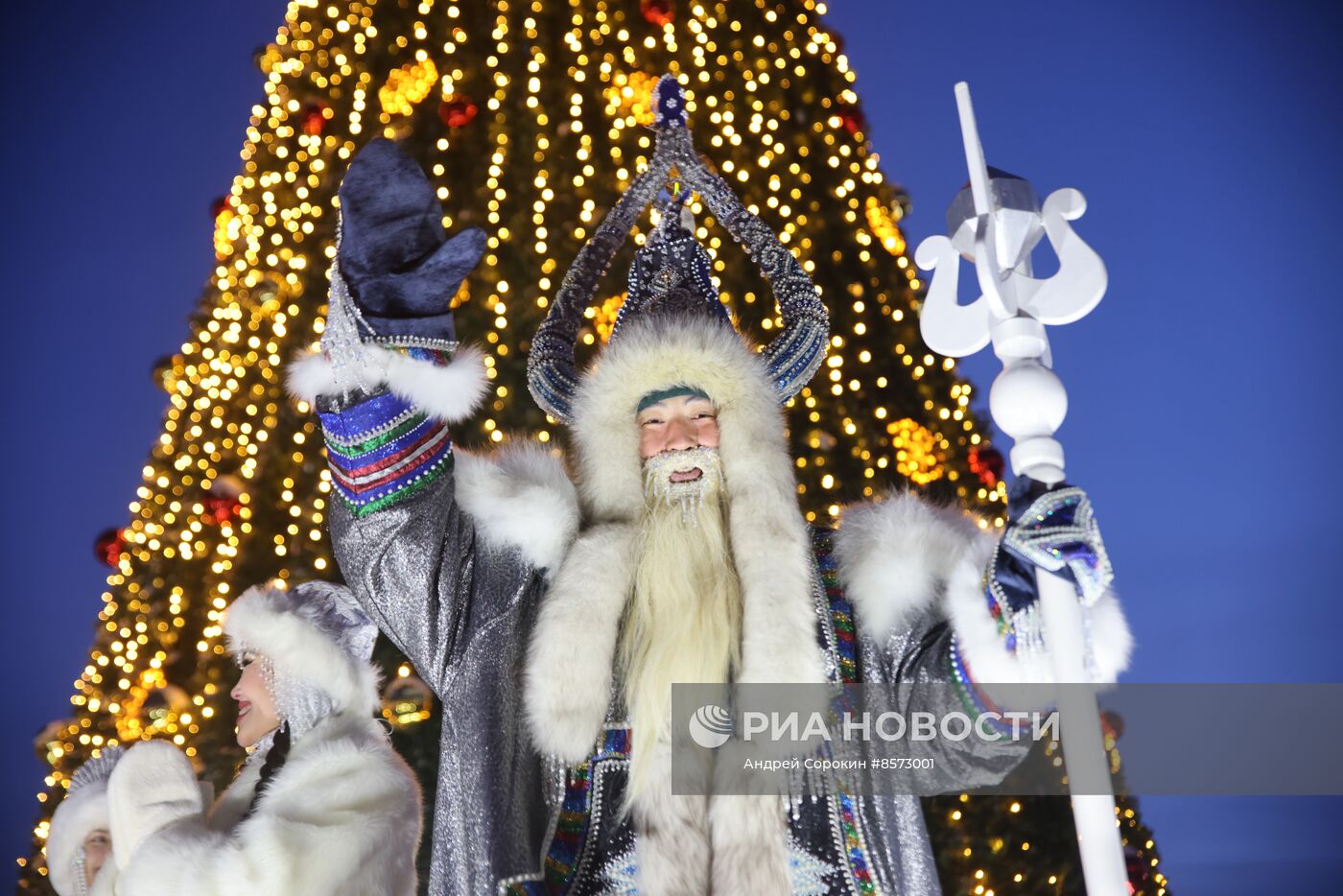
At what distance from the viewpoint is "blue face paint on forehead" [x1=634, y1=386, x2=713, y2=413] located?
2.88 metres

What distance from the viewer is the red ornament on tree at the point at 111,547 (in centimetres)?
460

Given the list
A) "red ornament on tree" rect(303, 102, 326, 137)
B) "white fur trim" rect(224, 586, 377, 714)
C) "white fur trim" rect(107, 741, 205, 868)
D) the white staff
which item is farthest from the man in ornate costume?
"red ornament on tree" rect(303, 102, 326, 137)

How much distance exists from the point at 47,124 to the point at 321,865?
5.73 metres

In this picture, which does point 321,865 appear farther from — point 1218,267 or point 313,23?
point 1218,267

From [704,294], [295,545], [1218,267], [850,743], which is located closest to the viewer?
[850,743]

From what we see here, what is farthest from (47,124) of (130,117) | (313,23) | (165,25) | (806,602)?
(806,602)

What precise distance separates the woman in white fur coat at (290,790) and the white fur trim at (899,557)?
1.17 m

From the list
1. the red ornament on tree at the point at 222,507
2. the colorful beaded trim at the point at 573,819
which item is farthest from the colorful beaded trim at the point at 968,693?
the red ornament on tree at the point at 222,507

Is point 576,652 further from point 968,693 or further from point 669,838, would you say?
point 968,693

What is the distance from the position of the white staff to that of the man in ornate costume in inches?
15.0

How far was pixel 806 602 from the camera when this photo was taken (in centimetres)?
260

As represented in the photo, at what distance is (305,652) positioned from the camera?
9.87ft

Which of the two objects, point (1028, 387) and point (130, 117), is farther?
point (130, 117)

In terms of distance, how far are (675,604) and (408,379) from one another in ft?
2.56
